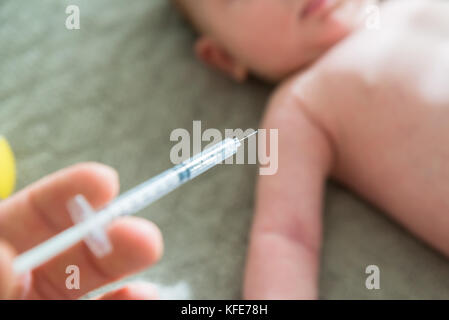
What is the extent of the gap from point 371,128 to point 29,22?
0.72m

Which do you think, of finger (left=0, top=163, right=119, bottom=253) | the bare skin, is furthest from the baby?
finger (left=0, top=163, right=119, bottom=253)

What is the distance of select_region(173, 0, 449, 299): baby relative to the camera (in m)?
0.71

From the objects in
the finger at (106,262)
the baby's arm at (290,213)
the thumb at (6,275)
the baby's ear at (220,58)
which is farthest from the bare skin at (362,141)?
Answer: the thumb at (6,275)

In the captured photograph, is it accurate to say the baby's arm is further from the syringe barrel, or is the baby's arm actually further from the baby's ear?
the syringe barrel

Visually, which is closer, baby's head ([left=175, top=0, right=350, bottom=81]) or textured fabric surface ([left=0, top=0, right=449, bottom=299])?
textured fabric surface ([left=0, top=0, right=449, bottom=299])

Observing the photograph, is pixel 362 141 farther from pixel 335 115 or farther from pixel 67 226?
pixel 67 226

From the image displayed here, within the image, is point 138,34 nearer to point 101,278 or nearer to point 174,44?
point 174,44

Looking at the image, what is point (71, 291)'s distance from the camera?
0.54 meters

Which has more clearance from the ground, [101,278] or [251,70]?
[251,70]

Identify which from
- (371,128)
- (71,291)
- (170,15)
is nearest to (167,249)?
(71,291)

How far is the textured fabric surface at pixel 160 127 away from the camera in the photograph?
75 centimetres
